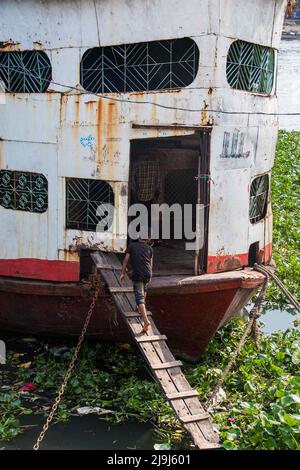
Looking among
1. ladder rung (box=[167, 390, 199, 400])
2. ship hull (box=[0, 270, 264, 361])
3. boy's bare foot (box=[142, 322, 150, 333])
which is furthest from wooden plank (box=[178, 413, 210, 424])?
ship hull (box=[0, 270, 264, 361])

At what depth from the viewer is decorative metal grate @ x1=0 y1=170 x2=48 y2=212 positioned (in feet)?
28.1

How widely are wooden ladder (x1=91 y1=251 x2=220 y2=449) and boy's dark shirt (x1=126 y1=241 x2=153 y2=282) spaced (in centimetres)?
38

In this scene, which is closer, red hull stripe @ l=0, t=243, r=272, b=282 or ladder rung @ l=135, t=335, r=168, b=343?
ladder rung @ l=135, t=335, r=168, b=343

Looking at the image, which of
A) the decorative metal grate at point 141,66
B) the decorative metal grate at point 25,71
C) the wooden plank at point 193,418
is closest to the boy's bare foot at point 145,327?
the wooden plank at point 193,418

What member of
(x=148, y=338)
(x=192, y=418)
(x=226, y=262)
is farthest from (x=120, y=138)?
(x=192, y=418)

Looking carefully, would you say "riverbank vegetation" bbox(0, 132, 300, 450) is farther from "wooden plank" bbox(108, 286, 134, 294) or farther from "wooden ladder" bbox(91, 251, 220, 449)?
"wooden plank" bbox(108, 286, 134, 294)

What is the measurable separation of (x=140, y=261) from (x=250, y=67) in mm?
2763

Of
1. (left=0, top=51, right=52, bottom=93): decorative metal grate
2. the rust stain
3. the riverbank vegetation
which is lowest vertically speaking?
the riverbank vegetation

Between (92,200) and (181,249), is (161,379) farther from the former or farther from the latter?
(181,249)

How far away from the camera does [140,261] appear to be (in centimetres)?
762

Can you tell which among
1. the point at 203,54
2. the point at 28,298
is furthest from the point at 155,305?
the point at 203,54

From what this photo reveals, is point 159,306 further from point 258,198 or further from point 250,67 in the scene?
point 250,67

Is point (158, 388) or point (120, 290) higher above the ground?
point (120, 290)

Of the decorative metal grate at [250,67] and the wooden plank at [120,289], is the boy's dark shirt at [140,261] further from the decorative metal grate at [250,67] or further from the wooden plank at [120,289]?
the decorative metal grate at [250,67]
